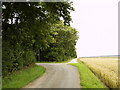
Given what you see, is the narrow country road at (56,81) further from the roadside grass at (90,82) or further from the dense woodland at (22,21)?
the dense woodland at (22,21)

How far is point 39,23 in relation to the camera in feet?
42.8

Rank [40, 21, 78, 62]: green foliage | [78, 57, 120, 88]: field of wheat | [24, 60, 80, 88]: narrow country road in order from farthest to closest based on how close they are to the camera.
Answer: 1. [40, 21, 78, 62]: green foliage
2. [78, 57, 120, 88]: field of wheat
3. [24, 60, 80, 88]: narrow country road

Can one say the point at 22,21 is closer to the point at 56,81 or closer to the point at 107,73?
the point at 56,81

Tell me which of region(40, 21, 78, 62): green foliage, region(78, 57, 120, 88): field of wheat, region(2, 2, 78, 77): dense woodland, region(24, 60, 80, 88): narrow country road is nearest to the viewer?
region(24, 60, 80, 88): narrow country road

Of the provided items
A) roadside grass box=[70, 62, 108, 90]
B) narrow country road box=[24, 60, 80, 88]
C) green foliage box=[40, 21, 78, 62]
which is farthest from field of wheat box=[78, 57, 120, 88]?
green foliage box=[40, 21, 78, 62]

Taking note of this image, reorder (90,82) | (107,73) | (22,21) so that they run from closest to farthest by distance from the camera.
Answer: (90,82) → (22,21) → (107,73)

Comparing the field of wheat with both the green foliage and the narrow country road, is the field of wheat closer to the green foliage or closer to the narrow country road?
the narrow country road

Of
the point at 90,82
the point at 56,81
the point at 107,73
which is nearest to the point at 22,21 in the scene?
the point at 56,81

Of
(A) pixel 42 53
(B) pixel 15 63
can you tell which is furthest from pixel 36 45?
(A) pixel 42 53

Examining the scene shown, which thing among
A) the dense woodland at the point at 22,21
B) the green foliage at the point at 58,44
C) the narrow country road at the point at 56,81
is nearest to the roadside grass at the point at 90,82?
the narrow country road at the point at 56,81

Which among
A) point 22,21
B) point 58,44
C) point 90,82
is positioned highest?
point 22,21

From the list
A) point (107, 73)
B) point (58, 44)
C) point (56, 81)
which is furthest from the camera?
point (58, 44)

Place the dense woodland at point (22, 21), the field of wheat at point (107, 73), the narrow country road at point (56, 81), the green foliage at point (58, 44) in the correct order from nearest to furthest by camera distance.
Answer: the narrow country road at point (56, 81)
the field of wheat at point (107, 73)
the dense woodland at point (22, 21)
the green foliage at point (58, 44)

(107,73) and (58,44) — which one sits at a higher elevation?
(58,44)
